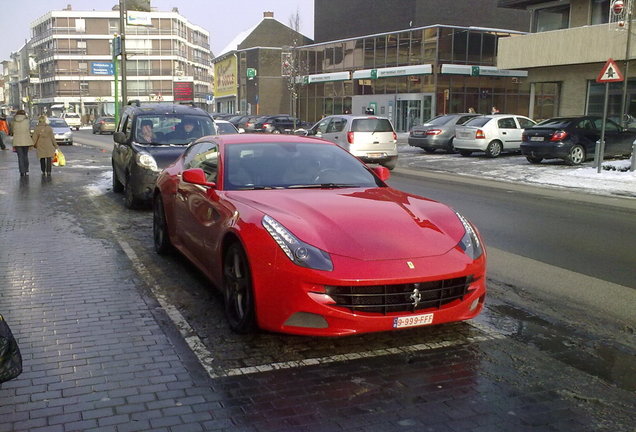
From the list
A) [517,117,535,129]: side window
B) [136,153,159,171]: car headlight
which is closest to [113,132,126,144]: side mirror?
[136,153,159,171]: car headlight

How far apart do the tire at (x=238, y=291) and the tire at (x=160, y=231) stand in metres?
2.38

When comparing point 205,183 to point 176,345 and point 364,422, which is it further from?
point 364,422

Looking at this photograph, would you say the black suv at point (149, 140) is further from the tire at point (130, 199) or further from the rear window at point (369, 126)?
the rear window at point (369, 126)

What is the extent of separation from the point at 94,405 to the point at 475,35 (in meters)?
43.6

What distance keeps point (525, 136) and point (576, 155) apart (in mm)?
1750

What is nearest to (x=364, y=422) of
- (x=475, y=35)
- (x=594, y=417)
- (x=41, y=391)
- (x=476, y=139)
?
(x=594, y=417)

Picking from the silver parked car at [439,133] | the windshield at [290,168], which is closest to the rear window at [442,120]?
the silver parked car at [439,133]

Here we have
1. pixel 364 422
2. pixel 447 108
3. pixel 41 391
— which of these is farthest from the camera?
pixel 447 108

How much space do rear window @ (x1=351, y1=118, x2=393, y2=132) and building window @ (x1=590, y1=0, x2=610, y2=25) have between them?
1547cm

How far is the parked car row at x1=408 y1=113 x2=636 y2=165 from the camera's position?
1981 centimetres

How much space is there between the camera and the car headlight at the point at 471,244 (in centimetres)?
454

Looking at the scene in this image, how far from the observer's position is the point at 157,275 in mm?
6426

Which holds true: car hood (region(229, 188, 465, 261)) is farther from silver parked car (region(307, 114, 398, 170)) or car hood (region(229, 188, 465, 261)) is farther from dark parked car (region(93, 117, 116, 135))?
dark parked car (region(93, 117, 116, 135))

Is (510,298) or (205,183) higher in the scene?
(205,183)
